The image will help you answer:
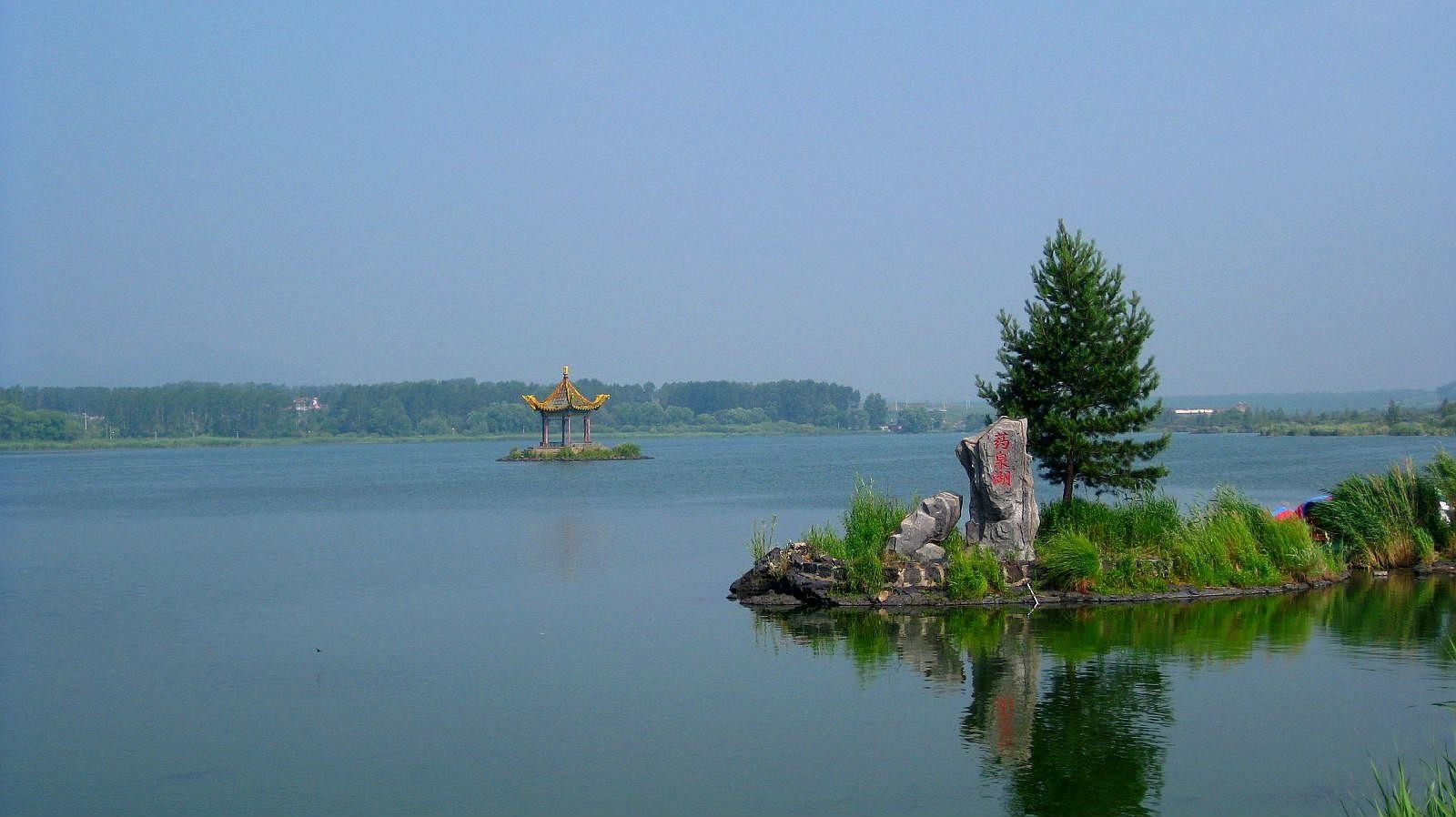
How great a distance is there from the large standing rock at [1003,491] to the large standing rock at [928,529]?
40 centimetres

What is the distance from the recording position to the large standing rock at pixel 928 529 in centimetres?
2142

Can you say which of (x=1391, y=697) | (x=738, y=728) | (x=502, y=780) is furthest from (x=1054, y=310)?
(x=502, y=780)

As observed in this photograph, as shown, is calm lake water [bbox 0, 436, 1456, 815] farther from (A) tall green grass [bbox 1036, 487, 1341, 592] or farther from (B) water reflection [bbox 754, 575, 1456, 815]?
(A) tall green grass [bbox 1036, 487, 1341, 592]

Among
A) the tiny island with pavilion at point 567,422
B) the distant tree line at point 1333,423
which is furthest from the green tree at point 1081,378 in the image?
the distant tree line at point 1333,423

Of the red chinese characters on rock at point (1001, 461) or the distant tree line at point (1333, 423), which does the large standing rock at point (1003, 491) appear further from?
the distant tree line at point (1333, 423)

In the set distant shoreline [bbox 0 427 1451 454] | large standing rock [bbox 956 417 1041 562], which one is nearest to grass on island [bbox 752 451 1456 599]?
large standing rock [bbox 956 417 1041 562]

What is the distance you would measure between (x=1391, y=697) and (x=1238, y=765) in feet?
11.2

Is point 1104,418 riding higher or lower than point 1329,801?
higher

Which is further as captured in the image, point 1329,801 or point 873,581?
point 873,581

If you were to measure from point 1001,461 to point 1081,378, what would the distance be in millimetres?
2766

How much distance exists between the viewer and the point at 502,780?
12562 millimetres

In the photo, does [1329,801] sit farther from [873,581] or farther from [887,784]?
[873,581]

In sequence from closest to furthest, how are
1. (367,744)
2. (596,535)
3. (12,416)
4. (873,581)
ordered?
1. (367,744)
2. (873,581)
3. (596,535)
4. (12,416)

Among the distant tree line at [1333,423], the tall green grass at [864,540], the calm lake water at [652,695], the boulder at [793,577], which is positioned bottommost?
the calm lake water at [652,695]
